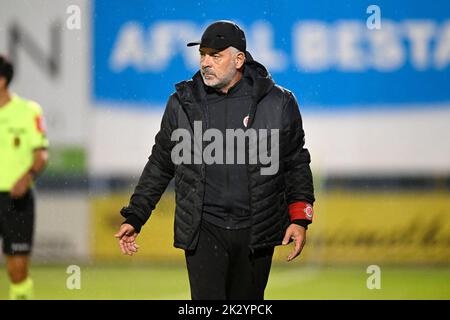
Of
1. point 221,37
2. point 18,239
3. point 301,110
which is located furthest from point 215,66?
point 301,110

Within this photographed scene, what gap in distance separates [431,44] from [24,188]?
5162mm

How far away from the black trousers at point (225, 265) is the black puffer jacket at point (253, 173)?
0.06 m

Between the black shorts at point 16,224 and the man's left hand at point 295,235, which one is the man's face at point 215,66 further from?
the black shorts at point 16,224

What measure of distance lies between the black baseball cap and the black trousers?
0.80m

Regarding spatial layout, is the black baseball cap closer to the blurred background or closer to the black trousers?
the black trousers

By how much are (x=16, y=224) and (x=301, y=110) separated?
4206 millimetres

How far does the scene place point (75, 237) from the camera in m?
11.3

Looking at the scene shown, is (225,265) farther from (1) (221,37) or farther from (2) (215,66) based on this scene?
(1) (221,37)

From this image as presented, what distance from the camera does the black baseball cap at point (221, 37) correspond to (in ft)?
15.6

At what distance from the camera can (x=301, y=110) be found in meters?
11.1

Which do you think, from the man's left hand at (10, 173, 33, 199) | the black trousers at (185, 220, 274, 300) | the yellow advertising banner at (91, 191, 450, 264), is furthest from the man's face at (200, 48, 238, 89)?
the yellow advertising banner at (91, 191, 450, 264)
